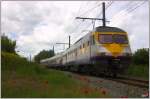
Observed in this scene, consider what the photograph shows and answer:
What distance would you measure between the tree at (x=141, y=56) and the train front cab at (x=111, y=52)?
15.7 meters

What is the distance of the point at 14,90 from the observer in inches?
363

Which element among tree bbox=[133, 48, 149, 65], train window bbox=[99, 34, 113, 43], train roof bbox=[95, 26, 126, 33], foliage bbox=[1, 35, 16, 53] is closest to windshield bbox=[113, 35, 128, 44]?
train window bbox=[99, 34, 113, 43]

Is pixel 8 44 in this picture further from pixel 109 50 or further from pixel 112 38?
pixel 112 38

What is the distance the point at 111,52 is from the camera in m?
21.9

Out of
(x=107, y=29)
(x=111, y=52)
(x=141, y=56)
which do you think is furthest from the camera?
(x=141, y=56)

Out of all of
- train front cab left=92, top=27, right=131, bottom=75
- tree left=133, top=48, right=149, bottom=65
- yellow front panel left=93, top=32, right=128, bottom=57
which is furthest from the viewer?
tree left=133, top=48, right=149, bottom=65

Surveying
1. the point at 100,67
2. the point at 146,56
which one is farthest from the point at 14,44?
the point at 146,56

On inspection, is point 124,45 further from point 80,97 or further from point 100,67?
point 80,97

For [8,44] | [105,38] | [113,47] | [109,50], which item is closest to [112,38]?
[105,38]

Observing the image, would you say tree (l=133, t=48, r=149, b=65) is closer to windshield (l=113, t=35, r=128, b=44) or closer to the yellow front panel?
windshield (l=113, t=35, r=128, b=44)

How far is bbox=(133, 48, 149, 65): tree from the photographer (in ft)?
124

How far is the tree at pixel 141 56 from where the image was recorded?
37.8 metres

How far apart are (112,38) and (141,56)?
55.5 feet

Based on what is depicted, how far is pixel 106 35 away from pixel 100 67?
6.73ft
